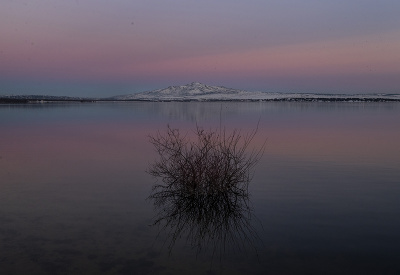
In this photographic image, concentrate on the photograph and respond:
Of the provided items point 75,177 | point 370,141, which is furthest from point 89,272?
point 370,141

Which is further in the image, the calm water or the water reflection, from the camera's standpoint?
the water reflection

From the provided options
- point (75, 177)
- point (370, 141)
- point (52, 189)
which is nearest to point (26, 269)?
point (52, 189)

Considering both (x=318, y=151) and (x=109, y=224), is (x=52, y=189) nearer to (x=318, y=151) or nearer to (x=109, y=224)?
(x=109, y=224)

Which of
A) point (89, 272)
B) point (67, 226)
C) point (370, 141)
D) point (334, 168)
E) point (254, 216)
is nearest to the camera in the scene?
point (89, 272)

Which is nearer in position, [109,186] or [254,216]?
[254,216]

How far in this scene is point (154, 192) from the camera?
10.6 metres

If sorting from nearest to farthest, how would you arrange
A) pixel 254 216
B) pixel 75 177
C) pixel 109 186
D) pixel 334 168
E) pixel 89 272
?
pixel 89 272, pixel 254 216, pixel 109 186, pixel 75 177, pixel 334 168

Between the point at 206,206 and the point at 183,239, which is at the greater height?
the point at 206,206

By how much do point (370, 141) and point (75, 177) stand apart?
15.7 meters

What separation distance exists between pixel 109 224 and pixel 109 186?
340 cm

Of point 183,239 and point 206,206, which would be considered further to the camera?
point 206,206

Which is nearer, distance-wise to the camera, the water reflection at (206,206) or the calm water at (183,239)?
the calm water at (183,239)

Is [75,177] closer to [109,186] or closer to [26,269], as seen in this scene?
[109,186]

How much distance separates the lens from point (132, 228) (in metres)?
7.92
